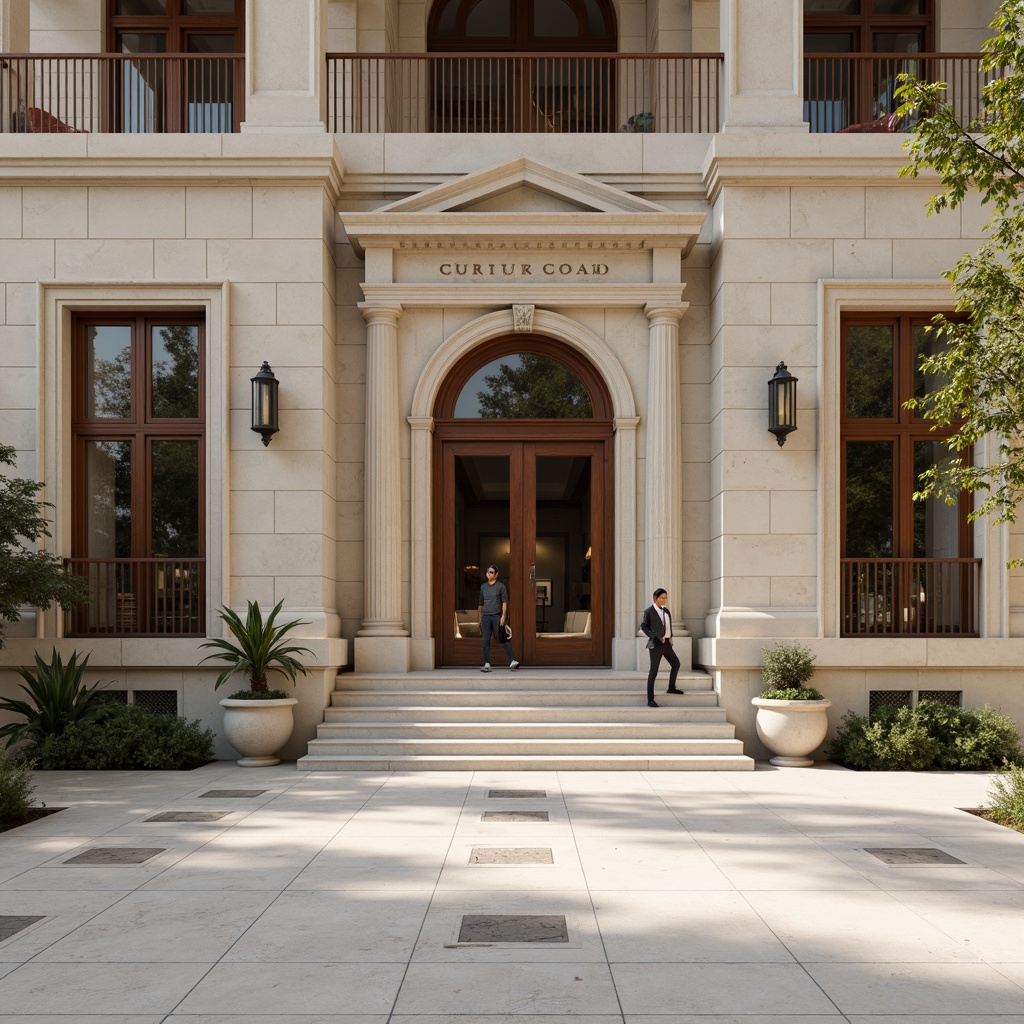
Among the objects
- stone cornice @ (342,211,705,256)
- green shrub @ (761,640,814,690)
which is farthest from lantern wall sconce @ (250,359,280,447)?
green shrub @ (761,640,814,690)

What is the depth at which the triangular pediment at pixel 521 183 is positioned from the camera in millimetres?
13766

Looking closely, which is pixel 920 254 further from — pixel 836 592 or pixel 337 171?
pixel 337 171

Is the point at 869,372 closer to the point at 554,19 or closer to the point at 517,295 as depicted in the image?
the point at 517,295

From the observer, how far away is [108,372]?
13727 mm

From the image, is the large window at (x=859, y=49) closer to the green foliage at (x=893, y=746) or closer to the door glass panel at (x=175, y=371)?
the green foliage at (x=893, y=746)

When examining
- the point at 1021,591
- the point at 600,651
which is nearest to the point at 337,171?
the point at 600,651

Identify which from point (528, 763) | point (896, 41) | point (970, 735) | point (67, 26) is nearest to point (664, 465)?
point (528, 763)

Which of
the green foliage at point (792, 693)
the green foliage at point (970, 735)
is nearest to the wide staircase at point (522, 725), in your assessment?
the green foliage at point (792, 693)

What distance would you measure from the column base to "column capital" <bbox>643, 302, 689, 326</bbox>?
17.0ft

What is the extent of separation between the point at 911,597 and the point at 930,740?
1.99m

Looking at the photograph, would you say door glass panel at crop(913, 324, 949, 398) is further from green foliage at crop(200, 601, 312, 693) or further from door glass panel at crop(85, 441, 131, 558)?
door glass panel at crop(85, 441, 131, 558)

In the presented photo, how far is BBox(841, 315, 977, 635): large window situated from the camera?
13289mm

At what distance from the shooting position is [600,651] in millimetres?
14523

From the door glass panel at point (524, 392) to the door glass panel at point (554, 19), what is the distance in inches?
245
